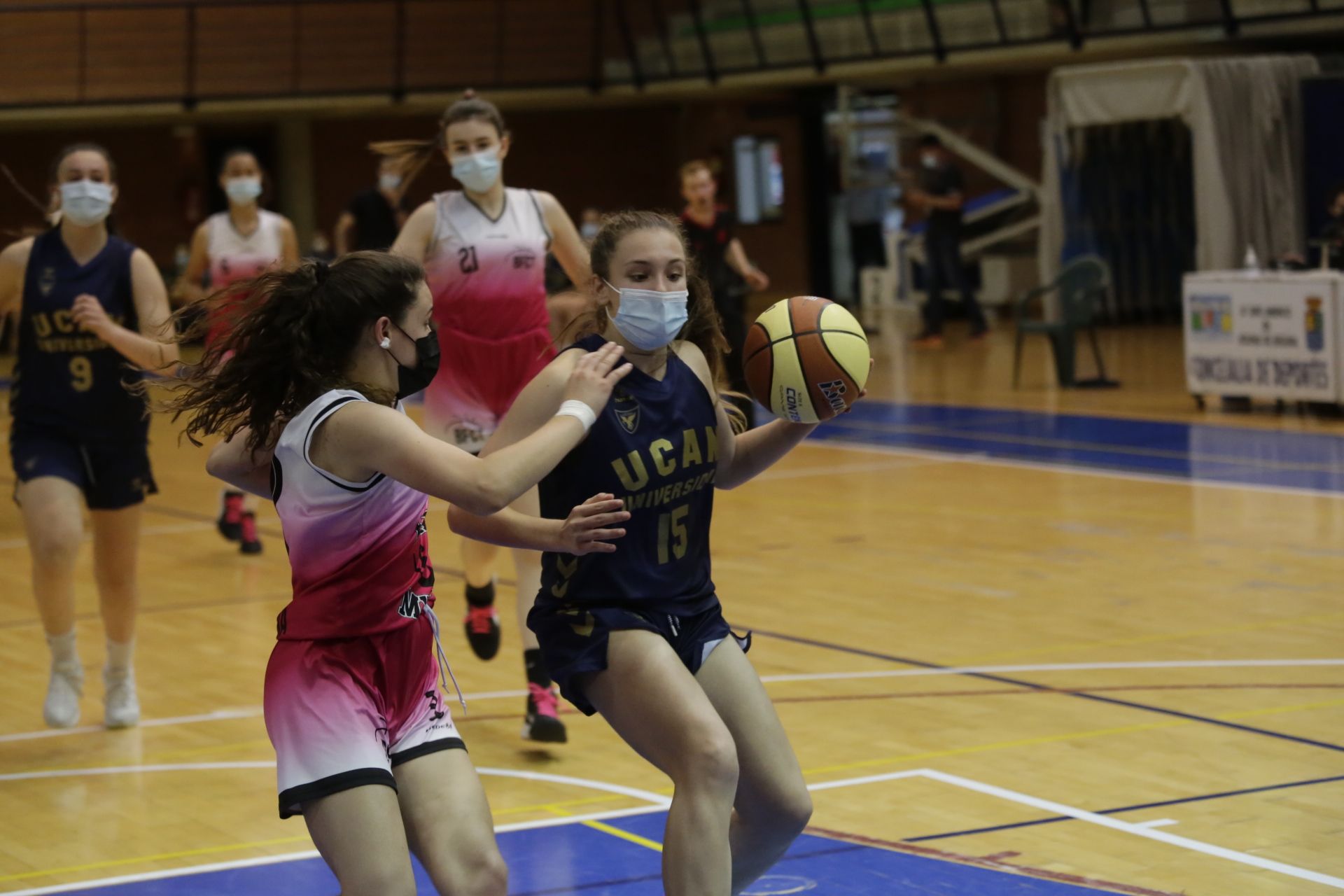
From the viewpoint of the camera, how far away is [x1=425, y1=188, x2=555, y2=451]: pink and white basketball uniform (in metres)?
6.50

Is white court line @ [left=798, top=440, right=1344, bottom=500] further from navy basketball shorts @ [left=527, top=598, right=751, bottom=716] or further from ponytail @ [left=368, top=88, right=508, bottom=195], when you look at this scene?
navy basketball shorts @ [left=527, top=598, right=751, bottom=716]

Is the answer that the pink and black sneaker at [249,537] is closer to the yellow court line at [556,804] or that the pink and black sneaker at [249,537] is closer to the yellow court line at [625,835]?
the yellow court line at [556,804]

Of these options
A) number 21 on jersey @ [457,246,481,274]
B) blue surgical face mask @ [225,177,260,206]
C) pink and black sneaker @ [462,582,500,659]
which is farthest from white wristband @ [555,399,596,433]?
blue surgical face mask @ [225,177,260,206]

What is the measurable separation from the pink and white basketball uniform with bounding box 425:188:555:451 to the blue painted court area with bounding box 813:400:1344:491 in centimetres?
576

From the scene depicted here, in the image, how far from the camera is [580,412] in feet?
11.4

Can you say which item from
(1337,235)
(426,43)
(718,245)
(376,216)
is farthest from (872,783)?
(426,43)

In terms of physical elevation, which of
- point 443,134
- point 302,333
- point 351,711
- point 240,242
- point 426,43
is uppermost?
point 426,43

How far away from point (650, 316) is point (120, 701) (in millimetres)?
3502

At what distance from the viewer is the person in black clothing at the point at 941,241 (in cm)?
2109

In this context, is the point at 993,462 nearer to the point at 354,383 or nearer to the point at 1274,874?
the point at 1274,874

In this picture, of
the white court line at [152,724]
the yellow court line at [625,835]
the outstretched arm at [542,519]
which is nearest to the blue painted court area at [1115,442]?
the white court line at [152,724]

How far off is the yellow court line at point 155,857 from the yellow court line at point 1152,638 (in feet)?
9.37

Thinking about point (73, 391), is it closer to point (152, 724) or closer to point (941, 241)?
point (152, 724)

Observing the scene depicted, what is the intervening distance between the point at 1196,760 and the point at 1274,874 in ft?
3.52
